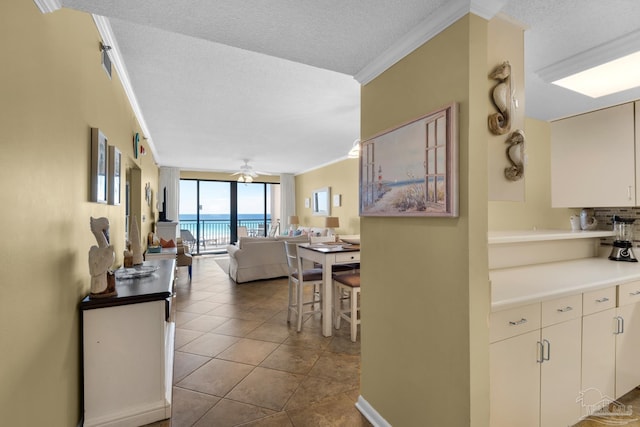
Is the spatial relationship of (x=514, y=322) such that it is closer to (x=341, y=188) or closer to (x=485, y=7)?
(x=485, y=7)

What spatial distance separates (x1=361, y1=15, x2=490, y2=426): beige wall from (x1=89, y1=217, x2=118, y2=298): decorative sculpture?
5.30 feet

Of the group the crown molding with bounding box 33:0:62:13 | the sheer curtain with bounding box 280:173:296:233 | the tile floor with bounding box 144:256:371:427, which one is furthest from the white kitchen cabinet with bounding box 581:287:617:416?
the sheer curtain with bounding box 280:173:296:233

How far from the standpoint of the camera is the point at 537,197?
3.13 m

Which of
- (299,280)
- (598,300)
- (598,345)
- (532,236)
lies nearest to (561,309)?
(598,300)

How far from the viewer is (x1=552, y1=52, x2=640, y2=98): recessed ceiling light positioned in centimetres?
199

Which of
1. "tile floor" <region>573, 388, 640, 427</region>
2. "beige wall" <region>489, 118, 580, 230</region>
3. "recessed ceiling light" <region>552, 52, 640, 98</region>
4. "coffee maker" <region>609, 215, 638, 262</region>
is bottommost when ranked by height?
"tile floor" <region>573, 388, 640, 427</region>

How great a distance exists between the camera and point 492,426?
1.46 metres

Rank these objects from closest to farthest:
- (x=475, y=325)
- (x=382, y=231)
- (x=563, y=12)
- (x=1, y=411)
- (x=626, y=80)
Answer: (x=1, y=411) → (x=475, y=325) → (x=563, y=12) → (x=382, y=231) → (x=626, y=80)

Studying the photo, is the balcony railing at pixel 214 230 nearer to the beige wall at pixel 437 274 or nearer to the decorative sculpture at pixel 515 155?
the beige wall at pixel 437 274

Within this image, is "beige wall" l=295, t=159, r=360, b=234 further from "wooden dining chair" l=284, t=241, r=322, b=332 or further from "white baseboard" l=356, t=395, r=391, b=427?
"white baseboard" l=356, t=395, r=391, b=427

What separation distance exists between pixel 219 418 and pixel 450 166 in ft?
6.59

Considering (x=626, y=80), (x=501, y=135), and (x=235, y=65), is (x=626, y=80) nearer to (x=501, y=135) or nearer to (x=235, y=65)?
(x=501, y=135)

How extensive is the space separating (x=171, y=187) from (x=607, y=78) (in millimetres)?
8842

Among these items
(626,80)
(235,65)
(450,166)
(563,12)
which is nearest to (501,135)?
(450,166)
